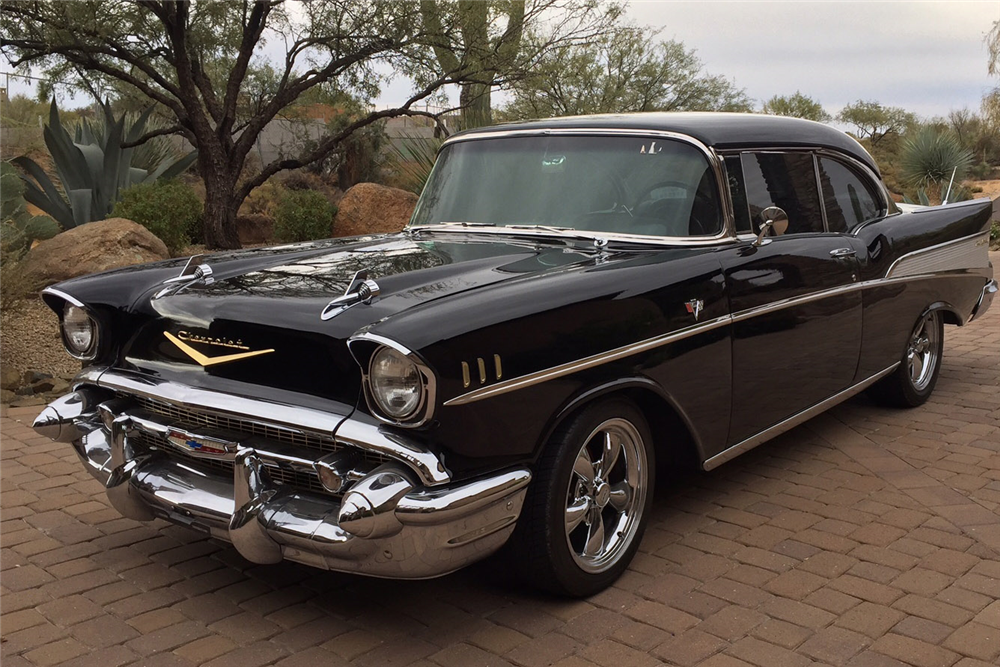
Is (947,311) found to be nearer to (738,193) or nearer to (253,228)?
(738,193)

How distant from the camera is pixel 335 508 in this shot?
281 centimetres

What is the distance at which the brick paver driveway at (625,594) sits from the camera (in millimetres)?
2947

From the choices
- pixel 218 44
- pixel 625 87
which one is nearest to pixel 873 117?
pixel 625 87

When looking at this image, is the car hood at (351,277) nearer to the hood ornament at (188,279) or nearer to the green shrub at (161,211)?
the hood ornament at (188,279)

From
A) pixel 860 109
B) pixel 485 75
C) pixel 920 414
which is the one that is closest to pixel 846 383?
pixel 920 414

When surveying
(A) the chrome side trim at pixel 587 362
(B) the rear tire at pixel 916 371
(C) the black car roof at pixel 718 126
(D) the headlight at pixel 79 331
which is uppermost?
(C) the black car roof at pixel 718 126

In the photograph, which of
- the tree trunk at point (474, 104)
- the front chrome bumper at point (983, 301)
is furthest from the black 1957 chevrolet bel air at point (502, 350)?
the tree trunk at point (474, 104)

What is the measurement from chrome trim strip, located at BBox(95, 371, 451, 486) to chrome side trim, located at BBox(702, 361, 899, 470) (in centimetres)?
146

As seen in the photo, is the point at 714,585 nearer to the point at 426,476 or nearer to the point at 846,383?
the point at 426,476

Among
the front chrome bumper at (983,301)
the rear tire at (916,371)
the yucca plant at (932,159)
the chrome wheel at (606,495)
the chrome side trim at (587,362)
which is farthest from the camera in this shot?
the yucca plant at (932,159)

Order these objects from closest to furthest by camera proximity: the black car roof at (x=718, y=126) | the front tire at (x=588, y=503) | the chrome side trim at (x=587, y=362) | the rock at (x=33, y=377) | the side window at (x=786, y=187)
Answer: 1. the chrome side trim at (x=587, y=362)
2. the front tire at (x=588, y=503)
3. the black car roof at (x=718, y=126)
4. the side window at (x=786, y=187)
5. the rock at (x=33, y=377)

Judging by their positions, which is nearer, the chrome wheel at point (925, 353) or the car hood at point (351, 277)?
the car hood at point (351, 277)

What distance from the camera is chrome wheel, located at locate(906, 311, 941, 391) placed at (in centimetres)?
573

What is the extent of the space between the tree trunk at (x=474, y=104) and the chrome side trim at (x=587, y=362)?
1014cm
